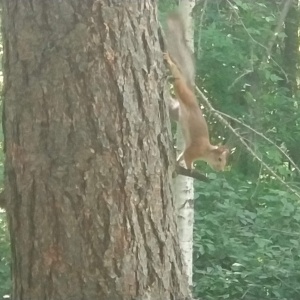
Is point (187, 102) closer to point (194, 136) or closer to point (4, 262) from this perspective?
point (194, 136)

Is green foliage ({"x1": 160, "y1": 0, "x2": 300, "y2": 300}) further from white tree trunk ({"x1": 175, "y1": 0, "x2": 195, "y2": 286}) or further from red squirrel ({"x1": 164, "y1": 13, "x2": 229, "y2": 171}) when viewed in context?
white tree trunk ({"x1": 175, "y1": 0, "x2": 195, "y2": 286})

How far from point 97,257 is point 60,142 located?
322 millimetres

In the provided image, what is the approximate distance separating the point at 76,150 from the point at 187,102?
52.0 inches

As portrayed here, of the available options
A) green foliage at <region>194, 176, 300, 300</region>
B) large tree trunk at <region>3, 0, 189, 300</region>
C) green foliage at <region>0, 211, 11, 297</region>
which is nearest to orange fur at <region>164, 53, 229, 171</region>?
green foliage at <region>194, 176, 300, 300</region>

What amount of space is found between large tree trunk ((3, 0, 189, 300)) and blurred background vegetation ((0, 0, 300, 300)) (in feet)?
7.07

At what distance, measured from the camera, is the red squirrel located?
2.54m

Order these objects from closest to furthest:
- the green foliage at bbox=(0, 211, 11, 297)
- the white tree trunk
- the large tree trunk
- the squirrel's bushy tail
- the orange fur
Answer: the large tree trunk, the squirrel's bushy tail, the orange fur, the white tree trunk, the green foliage at bbox=(0, 211, 11, 297)

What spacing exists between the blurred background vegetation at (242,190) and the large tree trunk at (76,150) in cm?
215

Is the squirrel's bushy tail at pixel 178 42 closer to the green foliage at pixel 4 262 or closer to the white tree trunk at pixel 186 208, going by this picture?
the white tree trunk at pixel 186 208

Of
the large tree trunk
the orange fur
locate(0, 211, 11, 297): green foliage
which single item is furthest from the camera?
→ locate(0, 211, 11, 297): green foliage

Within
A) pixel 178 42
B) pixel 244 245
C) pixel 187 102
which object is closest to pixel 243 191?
pixel 244 245

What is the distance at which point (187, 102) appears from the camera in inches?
118

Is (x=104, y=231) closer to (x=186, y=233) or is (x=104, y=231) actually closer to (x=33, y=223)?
(x=33, y=223)

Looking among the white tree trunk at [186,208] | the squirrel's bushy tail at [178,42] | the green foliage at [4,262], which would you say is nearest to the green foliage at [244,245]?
the white tree trunk at [186,208]
